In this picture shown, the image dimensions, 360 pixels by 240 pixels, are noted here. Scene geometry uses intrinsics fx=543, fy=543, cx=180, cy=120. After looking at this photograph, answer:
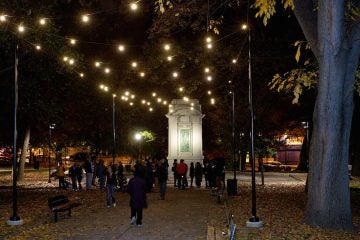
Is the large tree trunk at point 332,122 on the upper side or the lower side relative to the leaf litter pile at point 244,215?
upper

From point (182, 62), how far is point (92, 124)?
31925 mm

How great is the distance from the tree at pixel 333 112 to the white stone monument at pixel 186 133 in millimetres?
23757

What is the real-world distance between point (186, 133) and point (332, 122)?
24569mm

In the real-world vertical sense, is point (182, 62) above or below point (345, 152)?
above

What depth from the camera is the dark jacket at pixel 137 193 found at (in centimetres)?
1500

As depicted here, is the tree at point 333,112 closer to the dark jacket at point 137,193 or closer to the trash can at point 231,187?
the dark jacket at point 137,193

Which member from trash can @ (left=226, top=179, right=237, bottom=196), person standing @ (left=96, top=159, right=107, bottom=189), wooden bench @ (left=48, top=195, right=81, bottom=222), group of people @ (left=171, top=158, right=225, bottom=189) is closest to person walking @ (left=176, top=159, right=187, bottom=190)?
group of people @ (left=171, top=158, right=225, bottom=189)

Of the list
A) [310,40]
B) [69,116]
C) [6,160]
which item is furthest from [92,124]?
[310,40]

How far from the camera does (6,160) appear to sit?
3041 inches

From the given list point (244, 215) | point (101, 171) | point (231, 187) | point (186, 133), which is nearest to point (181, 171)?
point (101, 171)

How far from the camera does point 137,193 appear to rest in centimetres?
1509

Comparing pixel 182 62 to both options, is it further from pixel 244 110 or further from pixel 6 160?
pixel 6 160

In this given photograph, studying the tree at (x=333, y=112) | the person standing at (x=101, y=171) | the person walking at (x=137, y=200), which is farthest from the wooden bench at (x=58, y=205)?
the person standing at (x=101, y=171)

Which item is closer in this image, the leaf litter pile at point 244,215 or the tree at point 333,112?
the leaf litter pile at point 244,215
